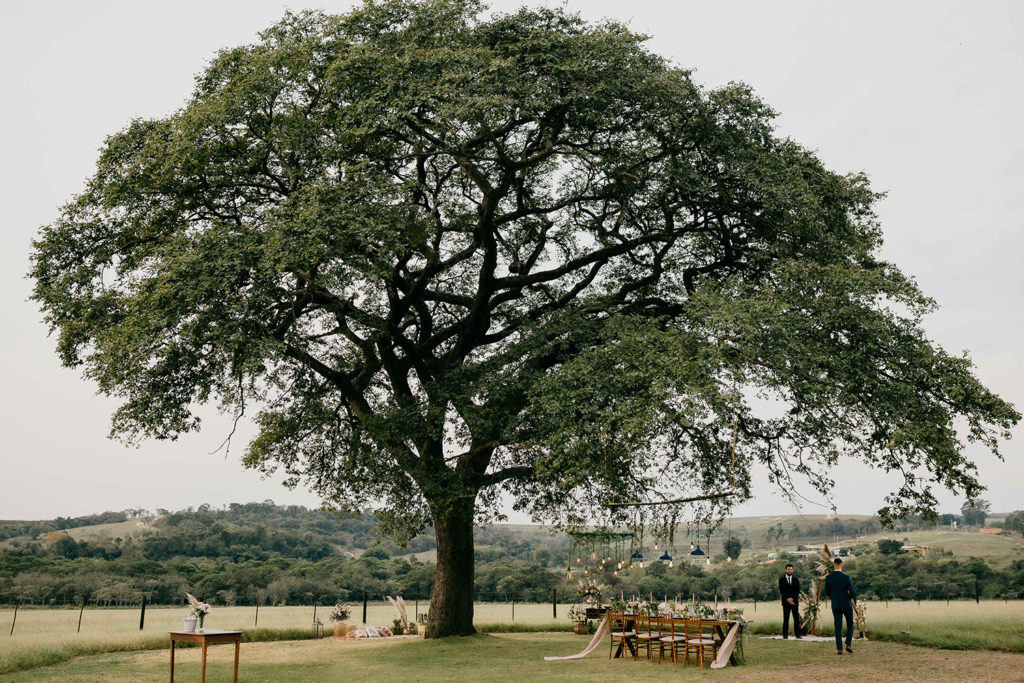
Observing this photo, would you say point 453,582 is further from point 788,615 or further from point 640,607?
point 788,615

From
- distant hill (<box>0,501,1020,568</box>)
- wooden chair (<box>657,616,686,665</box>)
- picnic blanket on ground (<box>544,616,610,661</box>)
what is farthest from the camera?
distant hill (<box>0,501,1020,568</box>)

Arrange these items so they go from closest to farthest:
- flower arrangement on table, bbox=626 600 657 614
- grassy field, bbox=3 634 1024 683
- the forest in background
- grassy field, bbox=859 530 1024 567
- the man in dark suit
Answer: grassy field, bbox=3 634 1024 683 < flower arrangement on table, bbox=626 600 657 614 < the man in dark suit < the forest in background < grassy field, bbox=859 530 1024 567

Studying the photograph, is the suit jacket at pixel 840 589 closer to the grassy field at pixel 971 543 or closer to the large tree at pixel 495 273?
the large tree at pixel 495 273

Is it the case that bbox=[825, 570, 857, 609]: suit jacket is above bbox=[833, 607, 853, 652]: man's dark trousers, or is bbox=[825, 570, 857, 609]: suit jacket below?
above

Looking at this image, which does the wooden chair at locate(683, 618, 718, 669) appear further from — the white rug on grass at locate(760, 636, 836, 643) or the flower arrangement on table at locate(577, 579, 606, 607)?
the flower arrangement on table at locate(577, 579, 606, 607)

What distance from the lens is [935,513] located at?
13.5 m

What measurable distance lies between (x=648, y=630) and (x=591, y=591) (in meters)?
7.51

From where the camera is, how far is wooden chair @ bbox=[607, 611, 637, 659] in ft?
45.8

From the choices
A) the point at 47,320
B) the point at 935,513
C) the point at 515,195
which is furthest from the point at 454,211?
the point at 935,513

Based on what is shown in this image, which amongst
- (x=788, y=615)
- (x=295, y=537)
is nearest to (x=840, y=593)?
(x=788, y=615)

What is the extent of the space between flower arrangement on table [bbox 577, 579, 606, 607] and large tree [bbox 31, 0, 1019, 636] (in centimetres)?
465

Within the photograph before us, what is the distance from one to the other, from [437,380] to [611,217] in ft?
18.7

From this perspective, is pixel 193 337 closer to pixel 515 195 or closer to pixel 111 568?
pixel 515 195

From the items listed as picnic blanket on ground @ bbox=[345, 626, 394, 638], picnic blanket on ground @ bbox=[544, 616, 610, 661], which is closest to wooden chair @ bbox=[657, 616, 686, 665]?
picnic blanket on ground @ bbox=[544, 616, 610, 661]
